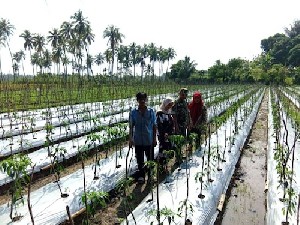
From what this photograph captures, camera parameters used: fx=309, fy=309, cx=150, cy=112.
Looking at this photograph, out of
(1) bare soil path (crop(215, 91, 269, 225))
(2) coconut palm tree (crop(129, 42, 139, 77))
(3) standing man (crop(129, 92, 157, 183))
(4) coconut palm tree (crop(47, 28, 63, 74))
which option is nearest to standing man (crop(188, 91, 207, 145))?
(1) bare soil path (crop(215, 91, 269, 225))

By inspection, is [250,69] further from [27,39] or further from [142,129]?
[142,129]

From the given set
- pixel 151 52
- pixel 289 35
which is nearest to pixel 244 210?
pixel 151 52

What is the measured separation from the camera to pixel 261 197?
421cm

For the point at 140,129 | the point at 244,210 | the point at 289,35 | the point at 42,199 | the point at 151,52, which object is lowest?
the point at 244,210

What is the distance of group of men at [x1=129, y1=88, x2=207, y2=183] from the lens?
13.6 ft

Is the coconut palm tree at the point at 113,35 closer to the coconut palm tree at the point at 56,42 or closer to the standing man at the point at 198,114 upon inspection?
the coconut palm tree at the point at 56,42

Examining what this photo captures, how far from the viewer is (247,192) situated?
4.38 m

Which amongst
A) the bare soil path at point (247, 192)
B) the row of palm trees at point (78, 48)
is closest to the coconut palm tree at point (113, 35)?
the row of palm trees at point (78, 48)

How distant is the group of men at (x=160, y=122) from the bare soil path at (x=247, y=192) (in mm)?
1076

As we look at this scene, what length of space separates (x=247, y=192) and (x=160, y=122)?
1673 mm

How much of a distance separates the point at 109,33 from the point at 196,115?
140 feet

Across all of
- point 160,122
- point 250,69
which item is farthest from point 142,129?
point 250,69

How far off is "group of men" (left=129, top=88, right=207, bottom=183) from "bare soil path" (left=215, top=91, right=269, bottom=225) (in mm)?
1076

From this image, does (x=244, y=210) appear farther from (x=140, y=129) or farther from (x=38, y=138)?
(x=38, y=138)
